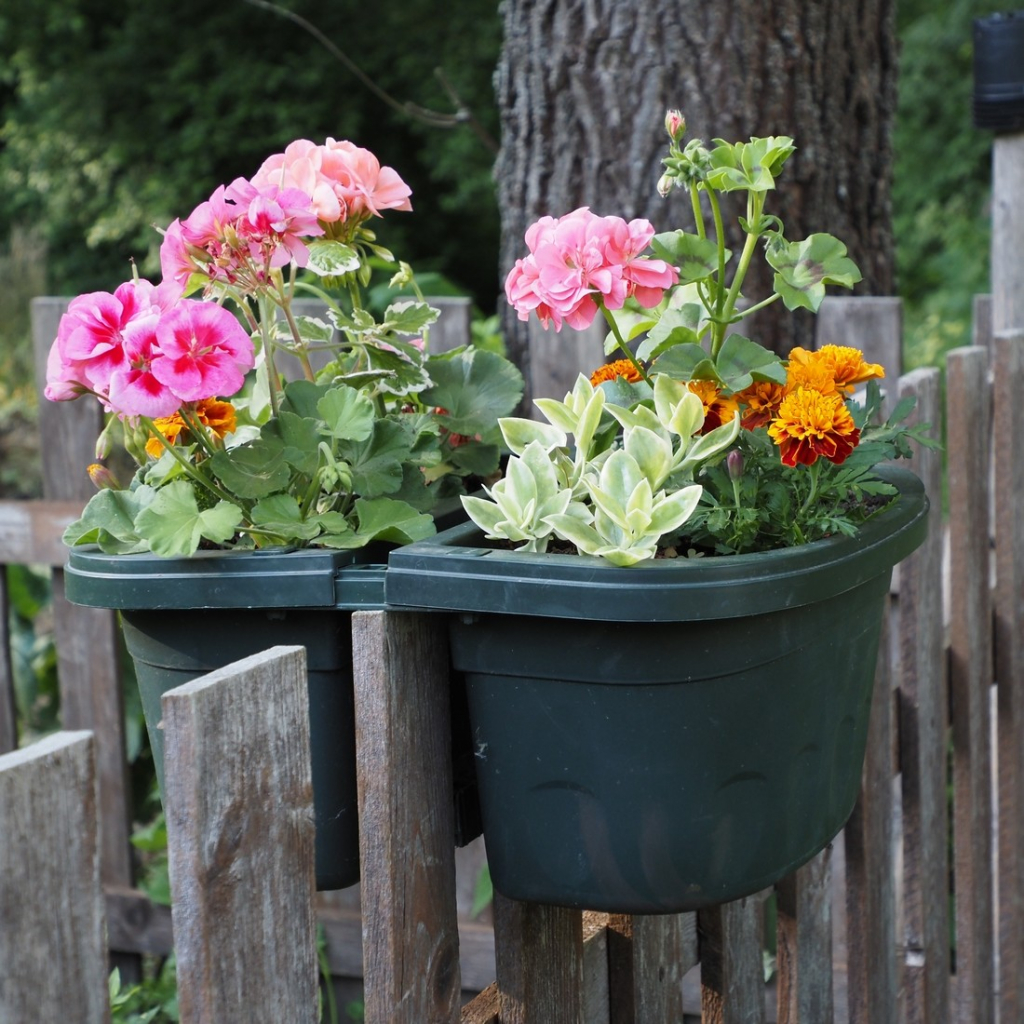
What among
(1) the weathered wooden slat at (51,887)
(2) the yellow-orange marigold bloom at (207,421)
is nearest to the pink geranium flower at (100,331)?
(2) the yellow-orange marigold bloom at (207,421)

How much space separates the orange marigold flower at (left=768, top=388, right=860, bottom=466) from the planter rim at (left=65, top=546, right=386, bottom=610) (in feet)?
1.00

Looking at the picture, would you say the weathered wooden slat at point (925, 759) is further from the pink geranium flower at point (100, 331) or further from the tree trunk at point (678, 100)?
the pink geranium flower at point (100, 331)

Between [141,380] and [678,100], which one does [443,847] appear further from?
[678,100]

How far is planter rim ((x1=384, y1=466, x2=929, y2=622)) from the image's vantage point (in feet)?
2.69

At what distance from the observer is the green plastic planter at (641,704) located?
84cm

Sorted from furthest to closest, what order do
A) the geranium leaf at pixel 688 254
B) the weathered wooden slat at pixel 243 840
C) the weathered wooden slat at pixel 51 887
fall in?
the geranium leaf at pixel 688 254
the weathered wooden slat at pixel 243 840
the weathered wooden slat at pixel 51 887

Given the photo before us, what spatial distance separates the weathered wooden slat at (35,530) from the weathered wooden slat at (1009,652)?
1504 mm

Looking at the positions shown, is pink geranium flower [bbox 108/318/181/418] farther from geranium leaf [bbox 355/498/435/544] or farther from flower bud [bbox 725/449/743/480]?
flower bud [bbox 725/449/743/480]

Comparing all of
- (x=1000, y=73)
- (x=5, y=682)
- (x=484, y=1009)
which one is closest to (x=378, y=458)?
(x=484, y=1009)

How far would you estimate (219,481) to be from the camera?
95cm

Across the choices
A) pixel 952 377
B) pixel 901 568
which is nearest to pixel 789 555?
pixel 901 568

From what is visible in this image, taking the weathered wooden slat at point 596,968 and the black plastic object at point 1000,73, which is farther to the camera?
the black plastic object at point 1000,73

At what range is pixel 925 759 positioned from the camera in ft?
5.64

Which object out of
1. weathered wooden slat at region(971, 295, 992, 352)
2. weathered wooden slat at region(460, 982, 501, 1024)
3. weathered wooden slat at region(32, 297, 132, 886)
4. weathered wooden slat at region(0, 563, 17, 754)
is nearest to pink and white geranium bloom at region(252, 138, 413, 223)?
weathered wooden slat at region(460, 982, 501, 1024)
